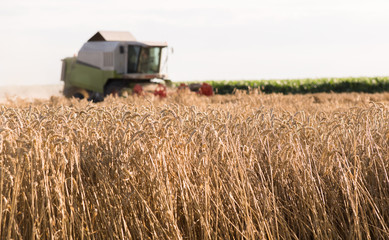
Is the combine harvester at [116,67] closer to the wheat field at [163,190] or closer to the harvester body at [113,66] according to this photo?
the harvester body at [113,66]

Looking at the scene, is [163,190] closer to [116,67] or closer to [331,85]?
[116,67]

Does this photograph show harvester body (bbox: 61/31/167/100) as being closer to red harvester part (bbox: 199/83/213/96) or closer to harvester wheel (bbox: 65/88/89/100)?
harvester wheel (bbox: 65/88/89/100)

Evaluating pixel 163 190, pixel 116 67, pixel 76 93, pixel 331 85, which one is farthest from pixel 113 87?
pixel 163 190

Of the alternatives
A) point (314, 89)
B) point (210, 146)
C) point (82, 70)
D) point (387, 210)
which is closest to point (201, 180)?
point (210, 146)

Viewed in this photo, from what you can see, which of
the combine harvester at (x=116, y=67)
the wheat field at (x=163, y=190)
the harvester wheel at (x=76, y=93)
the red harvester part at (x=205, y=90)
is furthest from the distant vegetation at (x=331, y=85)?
the wheat field at (x=163, y=190)

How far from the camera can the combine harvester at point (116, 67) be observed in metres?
19.0

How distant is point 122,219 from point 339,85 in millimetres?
27623

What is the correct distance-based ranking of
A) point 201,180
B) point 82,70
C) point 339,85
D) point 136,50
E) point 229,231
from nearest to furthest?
point 201,180 < point 229,231 < point 136,50 < point 82,70 < point 339,85

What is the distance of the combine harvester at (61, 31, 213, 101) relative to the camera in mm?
19047

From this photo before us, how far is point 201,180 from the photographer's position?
10.5 feet

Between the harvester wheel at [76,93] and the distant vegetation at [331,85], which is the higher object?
the distant vegetation at [331,85]

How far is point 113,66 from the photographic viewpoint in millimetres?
19156

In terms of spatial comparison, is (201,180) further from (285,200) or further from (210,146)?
(285,200)

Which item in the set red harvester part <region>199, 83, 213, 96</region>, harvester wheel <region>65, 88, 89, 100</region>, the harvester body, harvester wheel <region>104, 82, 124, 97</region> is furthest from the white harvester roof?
red harvester part <region>199, 83, 213, 96</region>
